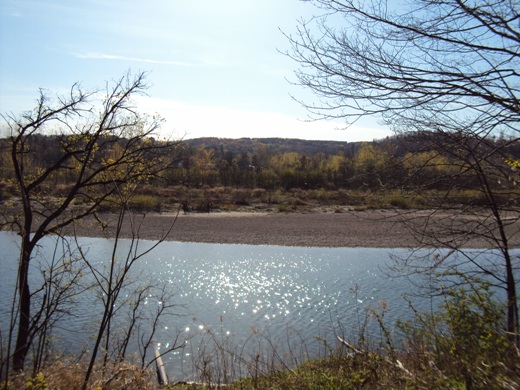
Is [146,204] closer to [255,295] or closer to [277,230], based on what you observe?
[277,230]

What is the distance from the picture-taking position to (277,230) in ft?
89.9

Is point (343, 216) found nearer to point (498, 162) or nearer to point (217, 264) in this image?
point (217, 264)

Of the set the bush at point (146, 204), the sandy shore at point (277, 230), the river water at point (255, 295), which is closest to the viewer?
the river water at point (255, 295)

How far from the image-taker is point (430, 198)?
189 inches

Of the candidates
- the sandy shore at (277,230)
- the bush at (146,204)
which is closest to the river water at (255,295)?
the sandy shore at (277,230)

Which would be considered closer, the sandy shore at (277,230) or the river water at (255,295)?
the river water at (255,295)

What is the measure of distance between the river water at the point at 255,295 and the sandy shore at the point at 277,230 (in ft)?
6.15

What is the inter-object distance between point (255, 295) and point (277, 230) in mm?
→ 13585

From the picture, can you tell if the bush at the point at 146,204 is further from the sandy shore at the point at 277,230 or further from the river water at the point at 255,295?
the river water at the point at 255,295

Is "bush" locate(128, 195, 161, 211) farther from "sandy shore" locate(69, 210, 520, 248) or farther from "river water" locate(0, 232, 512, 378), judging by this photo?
"river water" locate(0, 232, 512, 378)

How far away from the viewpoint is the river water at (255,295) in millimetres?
10000

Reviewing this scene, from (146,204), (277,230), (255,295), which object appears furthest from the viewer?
→ (146,204)

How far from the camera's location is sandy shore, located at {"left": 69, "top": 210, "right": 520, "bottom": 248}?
23531mm

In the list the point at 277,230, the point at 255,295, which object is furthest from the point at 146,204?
the point at 255,295
